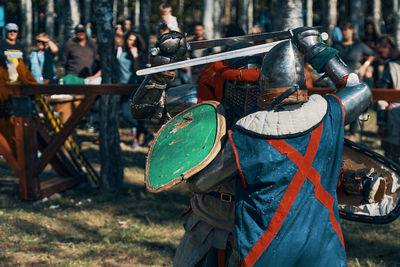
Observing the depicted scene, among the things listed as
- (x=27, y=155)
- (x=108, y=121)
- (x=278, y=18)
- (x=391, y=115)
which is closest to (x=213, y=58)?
(x=391, y=115)

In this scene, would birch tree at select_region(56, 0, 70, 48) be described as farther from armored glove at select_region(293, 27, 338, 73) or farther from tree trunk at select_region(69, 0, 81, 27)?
armored glove at select_region(293, 27, 338, 73)

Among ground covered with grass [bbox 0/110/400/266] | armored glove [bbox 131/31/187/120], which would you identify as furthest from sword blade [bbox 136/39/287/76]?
ground covered with grass [bbox 0/110/400/266]

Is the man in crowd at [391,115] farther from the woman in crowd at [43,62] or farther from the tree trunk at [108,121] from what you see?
the woman in crowd at [43,62]

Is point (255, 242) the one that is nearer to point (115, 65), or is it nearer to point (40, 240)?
point (40, 240)

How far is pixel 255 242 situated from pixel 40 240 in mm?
→ 3324

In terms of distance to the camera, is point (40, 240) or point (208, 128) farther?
point (40, 240)

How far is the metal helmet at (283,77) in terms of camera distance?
2537mm

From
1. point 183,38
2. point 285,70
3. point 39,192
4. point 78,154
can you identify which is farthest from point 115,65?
point 285,70

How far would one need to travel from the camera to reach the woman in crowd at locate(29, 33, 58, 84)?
328 inches

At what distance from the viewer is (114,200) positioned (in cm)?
659

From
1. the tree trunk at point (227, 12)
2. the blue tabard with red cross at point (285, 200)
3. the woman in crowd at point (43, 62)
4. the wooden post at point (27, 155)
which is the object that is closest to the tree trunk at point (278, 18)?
the wooden post at point (27, 155)

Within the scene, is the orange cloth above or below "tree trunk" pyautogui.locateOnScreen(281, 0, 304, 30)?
below

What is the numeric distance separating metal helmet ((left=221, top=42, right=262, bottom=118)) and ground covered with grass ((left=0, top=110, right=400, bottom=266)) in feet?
7.28

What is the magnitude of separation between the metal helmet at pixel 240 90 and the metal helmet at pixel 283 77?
0.32m
